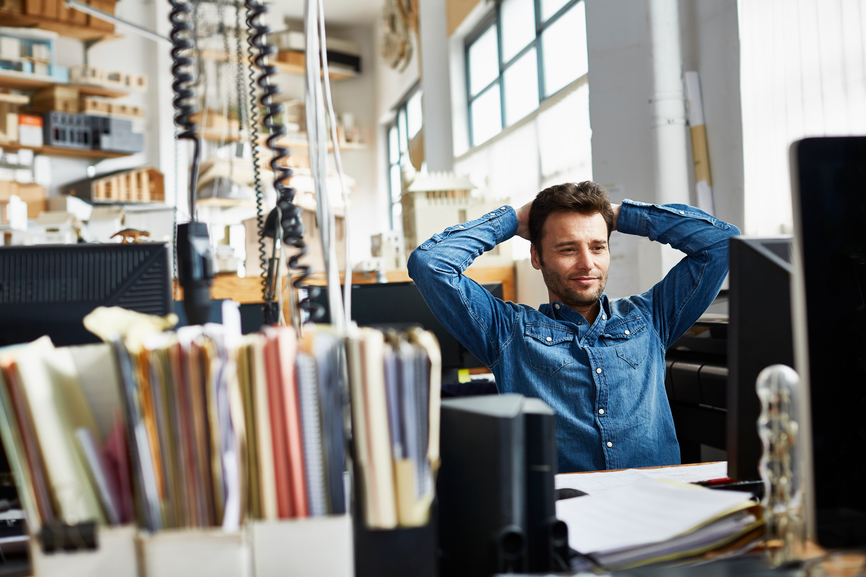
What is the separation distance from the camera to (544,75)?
15.0 ft

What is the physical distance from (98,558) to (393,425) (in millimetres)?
239

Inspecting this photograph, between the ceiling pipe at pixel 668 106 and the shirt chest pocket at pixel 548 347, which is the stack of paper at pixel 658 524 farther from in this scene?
the ceiling pipe at pixel 668 106

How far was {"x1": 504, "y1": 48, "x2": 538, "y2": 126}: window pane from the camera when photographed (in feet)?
15.7

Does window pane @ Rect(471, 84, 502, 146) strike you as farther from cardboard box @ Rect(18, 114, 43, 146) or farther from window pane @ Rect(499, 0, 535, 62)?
cardboard box @ Rect(18, 114, 43, 146)

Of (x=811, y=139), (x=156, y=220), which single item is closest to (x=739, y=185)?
(x=811, y=139)

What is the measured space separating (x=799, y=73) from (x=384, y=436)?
7.31ft

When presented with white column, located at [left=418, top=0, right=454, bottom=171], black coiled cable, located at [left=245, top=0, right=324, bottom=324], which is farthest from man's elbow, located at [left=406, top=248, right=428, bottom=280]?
white column, located at [left=418, top=0, right=454, bottom=171]

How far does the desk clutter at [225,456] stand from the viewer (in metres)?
0.49

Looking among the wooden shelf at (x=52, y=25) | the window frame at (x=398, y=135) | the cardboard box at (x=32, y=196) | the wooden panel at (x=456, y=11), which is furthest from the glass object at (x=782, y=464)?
the window frame at (x=398, y=135)

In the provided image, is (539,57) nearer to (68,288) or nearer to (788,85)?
(788,85)

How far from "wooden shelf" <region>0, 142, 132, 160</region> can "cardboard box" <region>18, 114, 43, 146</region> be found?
7 cm

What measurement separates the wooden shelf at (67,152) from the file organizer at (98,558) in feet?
20.8

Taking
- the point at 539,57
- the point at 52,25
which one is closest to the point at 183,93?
the point at 539,57

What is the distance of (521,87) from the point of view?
501 centimetres
